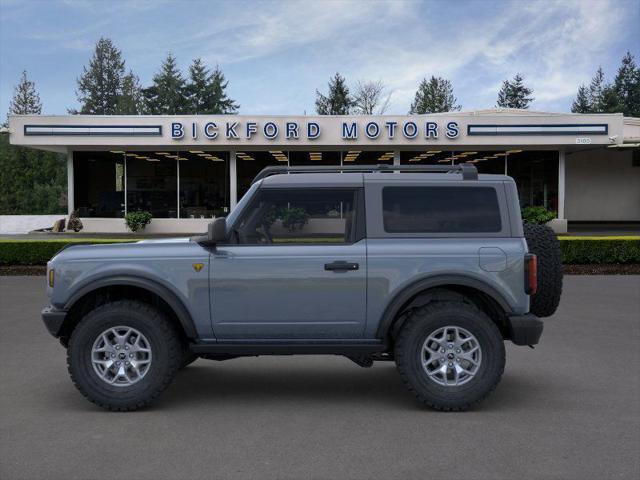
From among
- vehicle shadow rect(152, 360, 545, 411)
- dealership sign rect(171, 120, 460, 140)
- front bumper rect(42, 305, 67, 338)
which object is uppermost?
dealership sign rect(171, 120, 460, 140)

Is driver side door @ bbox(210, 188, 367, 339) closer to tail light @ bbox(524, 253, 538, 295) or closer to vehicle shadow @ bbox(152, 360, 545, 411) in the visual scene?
vehicle shadow @ bbox(152, 360, 545, 411)

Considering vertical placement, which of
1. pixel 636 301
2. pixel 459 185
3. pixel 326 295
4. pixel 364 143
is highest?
pixel 364 143

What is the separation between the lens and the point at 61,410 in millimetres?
5766

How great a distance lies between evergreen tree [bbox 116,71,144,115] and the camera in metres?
79.5

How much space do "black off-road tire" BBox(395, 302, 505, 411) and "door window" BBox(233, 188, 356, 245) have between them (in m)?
0.95

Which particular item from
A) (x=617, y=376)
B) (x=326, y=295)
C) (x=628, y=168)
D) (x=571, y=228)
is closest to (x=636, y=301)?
(x=617, y=376)

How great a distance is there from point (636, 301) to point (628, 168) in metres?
28.7

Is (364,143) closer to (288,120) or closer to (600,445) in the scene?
(288,120)

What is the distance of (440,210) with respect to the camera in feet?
19.3

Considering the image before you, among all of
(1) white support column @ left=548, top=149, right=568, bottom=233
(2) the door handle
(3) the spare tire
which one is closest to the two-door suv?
(2) the door handle

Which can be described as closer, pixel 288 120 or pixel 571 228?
pixel 288 120

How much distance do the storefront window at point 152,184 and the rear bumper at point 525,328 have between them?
26.6m

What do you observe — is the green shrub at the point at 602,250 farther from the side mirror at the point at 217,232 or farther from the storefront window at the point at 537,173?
the storefront window at the point at 537,173

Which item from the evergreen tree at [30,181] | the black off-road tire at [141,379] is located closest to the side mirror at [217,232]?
the black off-road tire at [141,379]
